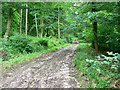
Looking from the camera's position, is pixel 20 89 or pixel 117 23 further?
pixel 117 23

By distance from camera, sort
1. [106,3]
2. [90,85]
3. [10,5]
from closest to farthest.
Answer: [90,85] < [106,3] < [10,5]

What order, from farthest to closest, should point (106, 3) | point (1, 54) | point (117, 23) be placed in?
point (1, 54) < point (106, 3) < point (117, 23)

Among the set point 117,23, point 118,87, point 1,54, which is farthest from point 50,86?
point 1,54

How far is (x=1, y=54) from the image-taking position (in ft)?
27.4

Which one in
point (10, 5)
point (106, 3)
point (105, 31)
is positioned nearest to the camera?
point (106, 3)

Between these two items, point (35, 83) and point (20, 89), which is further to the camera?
point (35, 83)

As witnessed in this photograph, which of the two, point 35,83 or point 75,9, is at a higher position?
point 75,9

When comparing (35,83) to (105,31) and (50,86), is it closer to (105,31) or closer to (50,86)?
(50,86)

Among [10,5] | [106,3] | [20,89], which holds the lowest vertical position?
[20,89]

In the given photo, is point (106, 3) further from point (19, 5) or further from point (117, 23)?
point (19, 5)

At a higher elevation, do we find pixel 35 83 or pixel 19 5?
pixel 19 5

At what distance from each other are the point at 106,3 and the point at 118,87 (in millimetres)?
6177

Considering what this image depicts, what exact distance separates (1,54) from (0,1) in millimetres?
5375

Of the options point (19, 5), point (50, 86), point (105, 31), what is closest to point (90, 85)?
point (50, 86)
